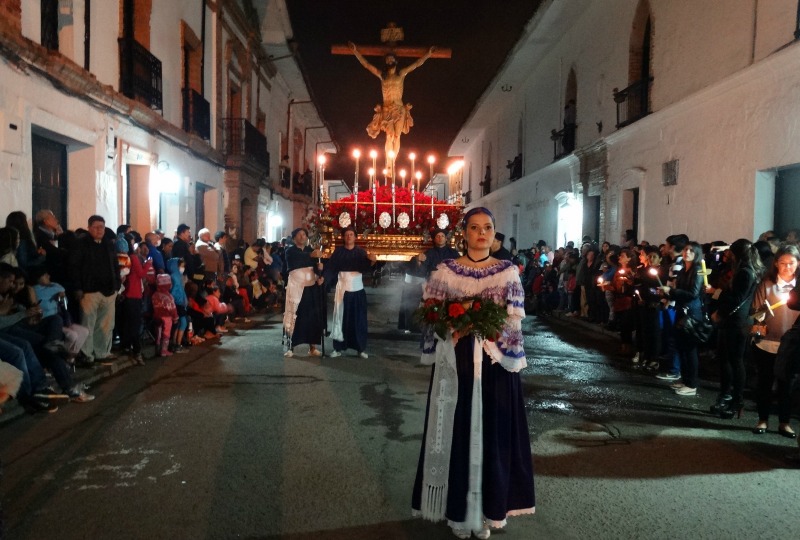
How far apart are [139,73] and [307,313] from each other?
677cm

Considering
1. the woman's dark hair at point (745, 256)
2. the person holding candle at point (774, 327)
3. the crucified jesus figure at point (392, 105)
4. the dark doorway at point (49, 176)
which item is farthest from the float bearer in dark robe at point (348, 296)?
the person holding candle at point (774, 327)

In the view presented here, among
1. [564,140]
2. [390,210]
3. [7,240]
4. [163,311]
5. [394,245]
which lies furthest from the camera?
[564,140]

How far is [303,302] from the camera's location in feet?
31.8

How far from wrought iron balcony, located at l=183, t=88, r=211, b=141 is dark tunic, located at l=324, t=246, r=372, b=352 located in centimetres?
859

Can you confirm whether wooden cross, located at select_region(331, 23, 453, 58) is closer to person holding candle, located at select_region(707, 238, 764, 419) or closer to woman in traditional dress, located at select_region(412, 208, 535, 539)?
person holding candle, located at select_region(707, 238, 764, 419)

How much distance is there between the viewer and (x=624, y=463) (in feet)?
16.5

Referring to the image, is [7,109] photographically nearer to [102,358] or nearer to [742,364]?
[102,358]

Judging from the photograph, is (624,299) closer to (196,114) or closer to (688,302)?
(688,302)

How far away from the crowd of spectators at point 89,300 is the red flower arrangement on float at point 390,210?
269 cm

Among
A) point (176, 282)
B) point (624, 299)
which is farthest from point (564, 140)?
point (176, 282)

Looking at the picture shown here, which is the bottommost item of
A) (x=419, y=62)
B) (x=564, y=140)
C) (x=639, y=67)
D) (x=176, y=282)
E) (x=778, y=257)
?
(x=176, y=282)

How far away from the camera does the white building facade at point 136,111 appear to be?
9.08m

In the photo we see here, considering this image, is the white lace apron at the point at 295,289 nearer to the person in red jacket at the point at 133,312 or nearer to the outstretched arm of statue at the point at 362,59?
the person in red jacket at the point at 133,312

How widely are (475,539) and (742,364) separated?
3.96m
